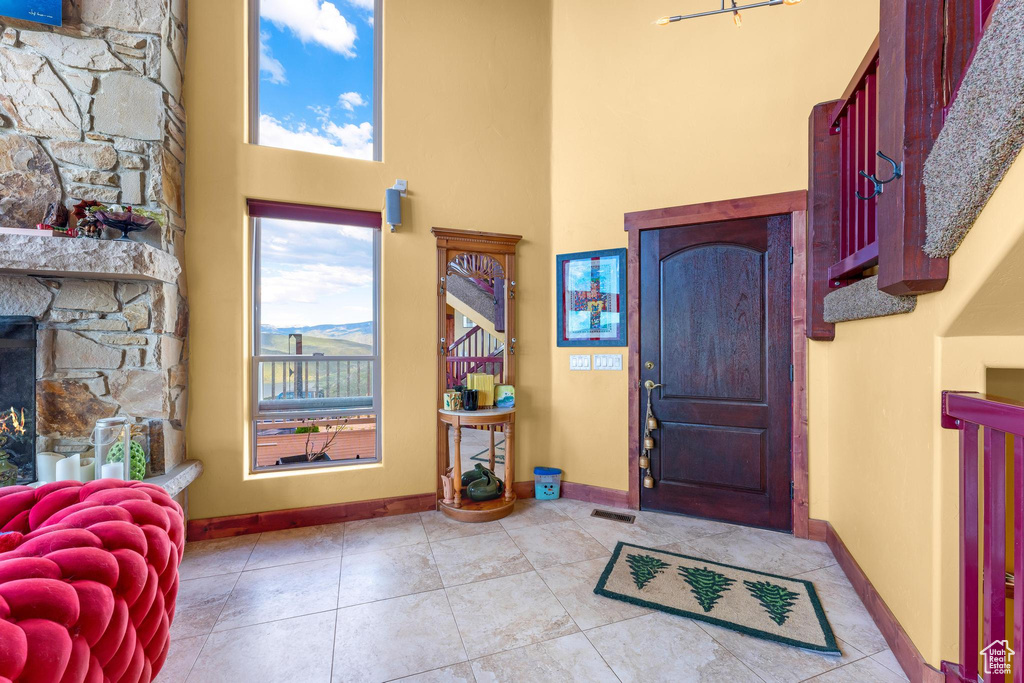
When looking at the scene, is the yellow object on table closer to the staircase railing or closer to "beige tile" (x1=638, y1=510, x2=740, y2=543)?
"beige tile" (x1=638, y1=510, x2=740, y2=543)

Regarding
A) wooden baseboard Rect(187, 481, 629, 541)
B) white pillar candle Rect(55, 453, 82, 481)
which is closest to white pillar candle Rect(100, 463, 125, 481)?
white pillar candle Rect(55, 453, 82, 481)

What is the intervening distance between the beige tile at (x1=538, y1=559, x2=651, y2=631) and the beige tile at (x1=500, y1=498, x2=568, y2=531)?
0.60 m

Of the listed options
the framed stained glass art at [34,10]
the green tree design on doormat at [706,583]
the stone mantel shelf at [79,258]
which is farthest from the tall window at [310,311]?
the green tree design on doormat at [706,583]

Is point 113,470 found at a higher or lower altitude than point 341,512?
higher

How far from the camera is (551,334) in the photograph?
140 inches

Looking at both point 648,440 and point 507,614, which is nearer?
point 507,614

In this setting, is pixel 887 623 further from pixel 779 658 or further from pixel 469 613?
pixel 469 613

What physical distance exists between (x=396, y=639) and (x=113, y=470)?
5.49 feet

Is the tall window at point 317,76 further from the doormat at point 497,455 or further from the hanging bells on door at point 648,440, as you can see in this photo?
the hanging bells on door at point 648,440

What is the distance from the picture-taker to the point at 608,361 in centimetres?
331

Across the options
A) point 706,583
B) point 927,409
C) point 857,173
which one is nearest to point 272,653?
point 706,583

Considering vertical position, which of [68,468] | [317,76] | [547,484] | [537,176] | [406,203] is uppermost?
[317,76]

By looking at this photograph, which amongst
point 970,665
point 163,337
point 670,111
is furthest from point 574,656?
point 670,111

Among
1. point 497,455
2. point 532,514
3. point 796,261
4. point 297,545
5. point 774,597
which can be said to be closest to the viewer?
point 774,597
